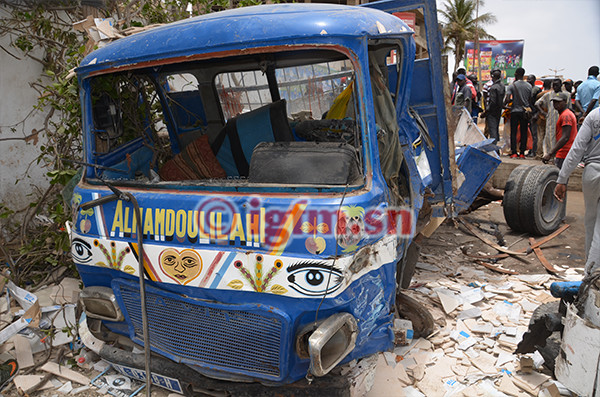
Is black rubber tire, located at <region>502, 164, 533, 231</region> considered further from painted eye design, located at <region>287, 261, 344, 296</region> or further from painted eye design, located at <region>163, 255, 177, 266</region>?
painted eye design, located at <region>163, 255, 177, 266</region>

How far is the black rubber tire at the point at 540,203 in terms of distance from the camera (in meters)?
6.33

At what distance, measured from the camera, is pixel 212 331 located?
2.76m

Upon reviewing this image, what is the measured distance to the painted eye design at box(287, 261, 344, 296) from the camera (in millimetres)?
2467

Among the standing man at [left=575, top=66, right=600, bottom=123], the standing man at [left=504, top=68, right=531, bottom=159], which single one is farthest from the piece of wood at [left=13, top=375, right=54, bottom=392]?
the standing man at [left=504, top=68, right=531, bottom=159]

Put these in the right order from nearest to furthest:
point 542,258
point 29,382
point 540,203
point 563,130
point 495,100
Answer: point 29,382, point 542,258, point 540,203, point 563,130, point 495,100

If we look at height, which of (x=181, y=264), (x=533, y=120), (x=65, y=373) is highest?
(x=181, y=264)

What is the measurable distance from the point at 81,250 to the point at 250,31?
1.83 metres

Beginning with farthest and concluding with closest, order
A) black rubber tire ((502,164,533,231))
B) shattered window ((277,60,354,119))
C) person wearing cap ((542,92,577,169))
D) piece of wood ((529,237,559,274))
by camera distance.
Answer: person wearing cap ((542,92,577,169))
black rubber tire ((502,164,533,231))
piece of wood ((529,237,559,274))
shattered window ((277,60,354,119))

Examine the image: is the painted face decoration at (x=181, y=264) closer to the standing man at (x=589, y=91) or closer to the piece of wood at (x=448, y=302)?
the piece of wood at (x=448, y=302)

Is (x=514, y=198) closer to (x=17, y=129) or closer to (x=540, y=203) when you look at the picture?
(x=540, y=203)

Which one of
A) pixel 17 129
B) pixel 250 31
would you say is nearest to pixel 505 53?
pixel 17 129

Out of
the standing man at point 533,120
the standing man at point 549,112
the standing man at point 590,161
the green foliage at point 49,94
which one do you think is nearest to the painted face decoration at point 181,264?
the green foliage at point 49,94

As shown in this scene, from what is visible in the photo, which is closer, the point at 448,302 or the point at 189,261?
the point at 189,261

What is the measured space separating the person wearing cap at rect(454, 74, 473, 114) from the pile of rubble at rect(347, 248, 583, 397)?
23.8 feet
